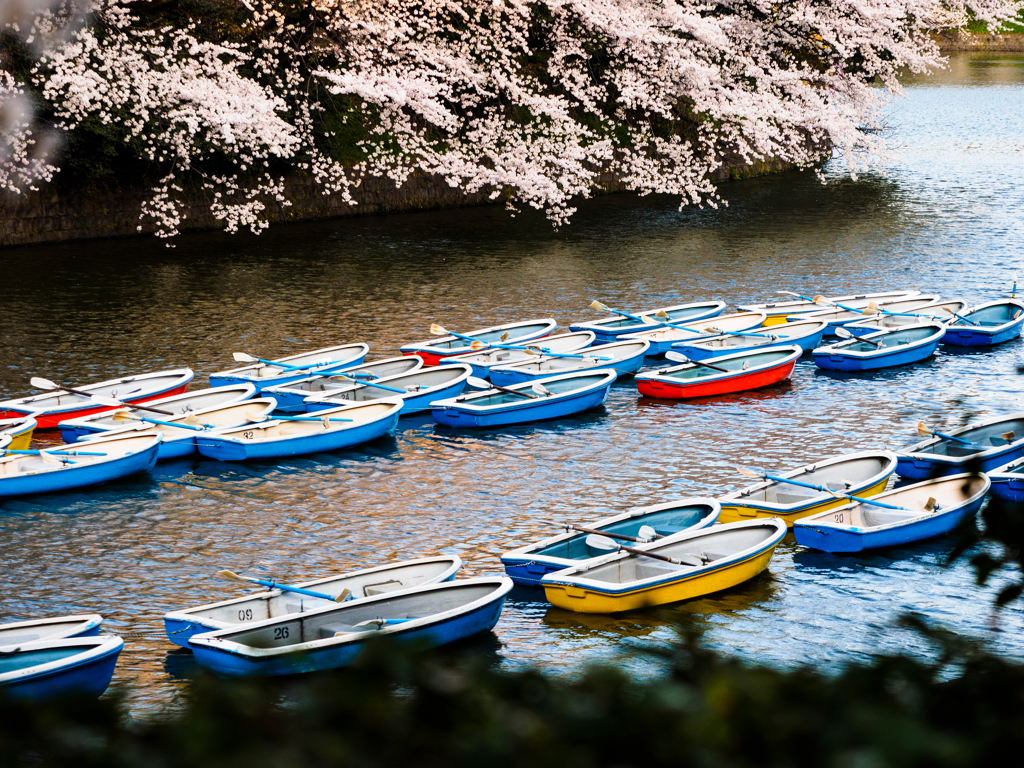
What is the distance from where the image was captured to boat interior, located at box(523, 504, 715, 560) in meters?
12.8

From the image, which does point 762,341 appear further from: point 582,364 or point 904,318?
point 582,364

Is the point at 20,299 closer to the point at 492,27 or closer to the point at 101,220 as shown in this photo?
the point at 101,220

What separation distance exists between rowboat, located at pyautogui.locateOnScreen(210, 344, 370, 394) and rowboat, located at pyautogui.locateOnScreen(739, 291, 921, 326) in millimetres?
9207

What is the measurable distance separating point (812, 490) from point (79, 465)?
1043 cm

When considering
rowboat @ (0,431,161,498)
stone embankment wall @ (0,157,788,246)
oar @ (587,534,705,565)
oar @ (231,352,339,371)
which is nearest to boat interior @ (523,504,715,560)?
oar @ (587,534,705,565)

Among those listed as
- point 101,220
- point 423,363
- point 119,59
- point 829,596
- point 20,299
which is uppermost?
point 119,59

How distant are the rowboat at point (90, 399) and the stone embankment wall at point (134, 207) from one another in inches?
529

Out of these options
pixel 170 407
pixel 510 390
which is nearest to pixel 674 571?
A: pixel 510 390

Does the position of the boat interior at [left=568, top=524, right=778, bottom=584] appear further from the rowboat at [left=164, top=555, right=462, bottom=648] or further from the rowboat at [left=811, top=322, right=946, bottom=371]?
the rowboat at [left=811, top=322, right=946, bottom=371]

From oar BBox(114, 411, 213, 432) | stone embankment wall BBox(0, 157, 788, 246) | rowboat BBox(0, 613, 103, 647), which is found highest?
stone embankment wall BBox(0, 157, 788, 246)

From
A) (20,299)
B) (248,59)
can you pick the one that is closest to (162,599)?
(20,299)

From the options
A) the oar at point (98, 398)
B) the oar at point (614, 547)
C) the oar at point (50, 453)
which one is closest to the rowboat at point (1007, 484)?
the oar at point (614, 547)

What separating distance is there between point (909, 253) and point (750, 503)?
20.7m

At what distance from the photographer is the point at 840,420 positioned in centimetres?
1886
